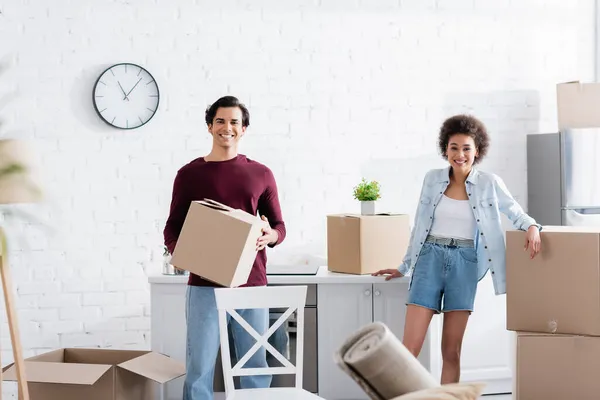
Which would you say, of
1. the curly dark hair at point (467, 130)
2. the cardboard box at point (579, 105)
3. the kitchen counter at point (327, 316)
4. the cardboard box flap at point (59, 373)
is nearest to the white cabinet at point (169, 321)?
the kitchen counter at point (327, 316)

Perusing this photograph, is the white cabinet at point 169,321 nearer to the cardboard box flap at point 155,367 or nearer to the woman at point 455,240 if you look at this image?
the cardboard box flap at point 155,367

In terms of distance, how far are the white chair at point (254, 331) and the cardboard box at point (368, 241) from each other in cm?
72

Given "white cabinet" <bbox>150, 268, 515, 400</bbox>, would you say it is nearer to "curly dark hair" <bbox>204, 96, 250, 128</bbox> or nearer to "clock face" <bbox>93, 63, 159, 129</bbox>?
"curly dark hair" <bbox>204, 96, 250, 128</bbox>

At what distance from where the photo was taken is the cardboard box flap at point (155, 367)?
2793 mm

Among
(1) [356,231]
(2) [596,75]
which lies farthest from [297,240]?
(2) [596,75]

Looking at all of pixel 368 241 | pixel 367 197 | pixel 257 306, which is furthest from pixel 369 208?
pixel 257 306

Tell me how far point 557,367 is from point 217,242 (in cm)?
129

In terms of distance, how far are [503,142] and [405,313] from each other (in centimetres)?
133

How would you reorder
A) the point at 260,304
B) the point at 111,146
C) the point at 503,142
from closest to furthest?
the point at 260,304 → the point at 111,146 → the point at 503,142

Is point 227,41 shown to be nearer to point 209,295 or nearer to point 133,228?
point 133,228

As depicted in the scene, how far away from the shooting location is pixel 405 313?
3461mm

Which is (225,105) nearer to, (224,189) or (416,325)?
(224,189)

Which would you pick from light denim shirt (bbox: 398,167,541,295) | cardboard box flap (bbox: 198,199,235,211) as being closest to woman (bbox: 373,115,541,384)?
light denim shirt (bbox: 398,167,541,295)

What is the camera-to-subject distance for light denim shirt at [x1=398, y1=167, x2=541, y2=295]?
301 centimetres
